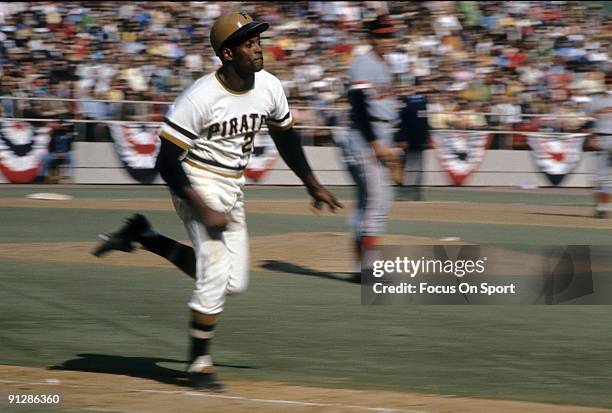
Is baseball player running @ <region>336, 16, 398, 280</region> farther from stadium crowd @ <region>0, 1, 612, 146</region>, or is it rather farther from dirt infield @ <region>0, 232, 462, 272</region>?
stadium crowd @ <region>0, 1, 612, 146</region>

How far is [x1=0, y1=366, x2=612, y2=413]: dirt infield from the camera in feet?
19.8

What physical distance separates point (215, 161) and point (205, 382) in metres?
1.27

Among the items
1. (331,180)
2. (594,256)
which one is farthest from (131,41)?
(594,256)

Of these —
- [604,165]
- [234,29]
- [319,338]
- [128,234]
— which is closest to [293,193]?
[604,165]

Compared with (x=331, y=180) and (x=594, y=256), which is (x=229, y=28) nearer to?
(x=594, y=256)

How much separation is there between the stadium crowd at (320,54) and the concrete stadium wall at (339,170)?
Answer: 0.37m

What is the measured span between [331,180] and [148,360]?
1685cm

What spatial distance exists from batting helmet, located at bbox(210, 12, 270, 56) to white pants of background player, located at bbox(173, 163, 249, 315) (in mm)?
752

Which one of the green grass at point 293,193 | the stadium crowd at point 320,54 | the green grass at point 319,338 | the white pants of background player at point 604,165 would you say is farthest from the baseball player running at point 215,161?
the stadium crowd at point 320,54

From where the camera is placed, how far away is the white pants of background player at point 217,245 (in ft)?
21.3

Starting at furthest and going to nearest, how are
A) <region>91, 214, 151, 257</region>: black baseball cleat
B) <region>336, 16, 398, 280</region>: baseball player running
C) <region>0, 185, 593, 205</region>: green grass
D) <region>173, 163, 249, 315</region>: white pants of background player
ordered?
1. <region>0, 185, 593, 205</region>: green grass
2. <region>336, 16, 398, 280</region>: baseball player running
3. <region>91, 214, 151, 257</region>: black baseball cleat
4. <region>173, 163, 249, 315</region>: white pants of background player

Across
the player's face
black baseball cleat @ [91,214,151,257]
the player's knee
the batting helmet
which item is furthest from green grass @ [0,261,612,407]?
the batting helmet

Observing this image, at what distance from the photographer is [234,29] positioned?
21.6 ft

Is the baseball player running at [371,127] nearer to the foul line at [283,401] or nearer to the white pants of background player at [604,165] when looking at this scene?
the foul line at [283,401]
